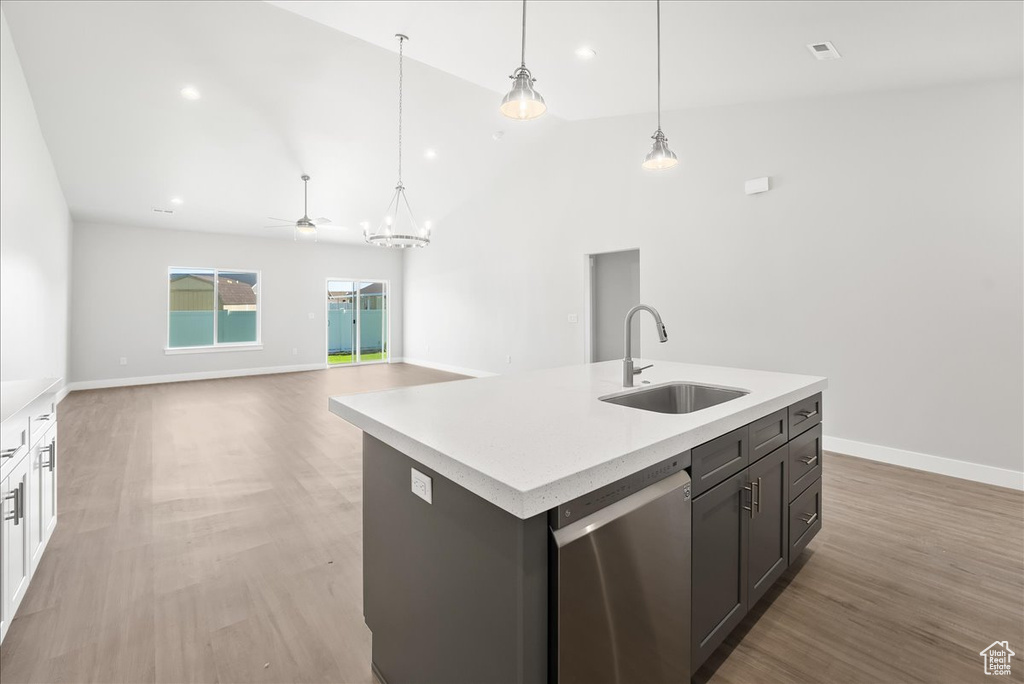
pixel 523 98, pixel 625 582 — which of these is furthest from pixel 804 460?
pixel 523 98

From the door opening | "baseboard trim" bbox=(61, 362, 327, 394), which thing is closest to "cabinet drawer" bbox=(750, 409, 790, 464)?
the door opening

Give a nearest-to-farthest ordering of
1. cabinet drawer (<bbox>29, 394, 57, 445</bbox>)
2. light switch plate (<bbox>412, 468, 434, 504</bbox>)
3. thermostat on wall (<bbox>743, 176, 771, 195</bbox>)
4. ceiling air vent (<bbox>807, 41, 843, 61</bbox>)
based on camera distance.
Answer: light switch plate (<bbox>412, 468, 434, 504</bbox>) < cabinet drawer (<bbox>29, 394, 57, 445</bbox>) < ceiling air vent (<bbox>807, 41, 843, 61</bbox>) < thermostat on wall (<bbox>743, 176, 771, 195</bbox>)

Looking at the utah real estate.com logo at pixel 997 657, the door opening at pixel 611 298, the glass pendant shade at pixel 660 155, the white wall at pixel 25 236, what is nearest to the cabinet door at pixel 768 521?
the utah real estate.com logo at pixel 997 657

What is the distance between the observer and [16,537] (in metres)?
1.67

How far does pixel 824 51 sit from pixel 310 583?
13.9 feet

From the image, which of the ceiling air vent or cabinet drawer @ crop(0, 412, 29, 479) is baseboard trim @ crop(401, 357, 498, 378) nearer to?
the ceiling air vent

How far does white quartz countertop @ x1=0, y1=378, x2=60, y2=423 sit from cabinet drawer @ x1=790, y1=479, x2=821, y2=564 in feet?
9.87

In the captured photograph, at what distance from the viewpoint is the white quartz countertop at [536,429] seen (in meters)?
0.93

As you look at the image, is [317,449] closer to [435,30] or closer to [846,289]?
[435,30]

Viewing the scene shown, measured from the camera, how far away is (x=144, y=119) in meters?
4.71

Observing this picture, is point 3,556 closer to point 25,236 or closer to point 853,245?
point 25,236

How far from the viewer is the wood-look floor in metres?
1.54

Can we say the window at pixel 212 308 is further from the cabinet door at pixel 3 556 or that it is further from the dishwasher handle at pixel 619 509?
the dishwasher handle at pixel 619 509

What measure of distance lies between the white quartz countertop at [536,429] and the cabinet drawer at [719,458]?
0.04 metres
